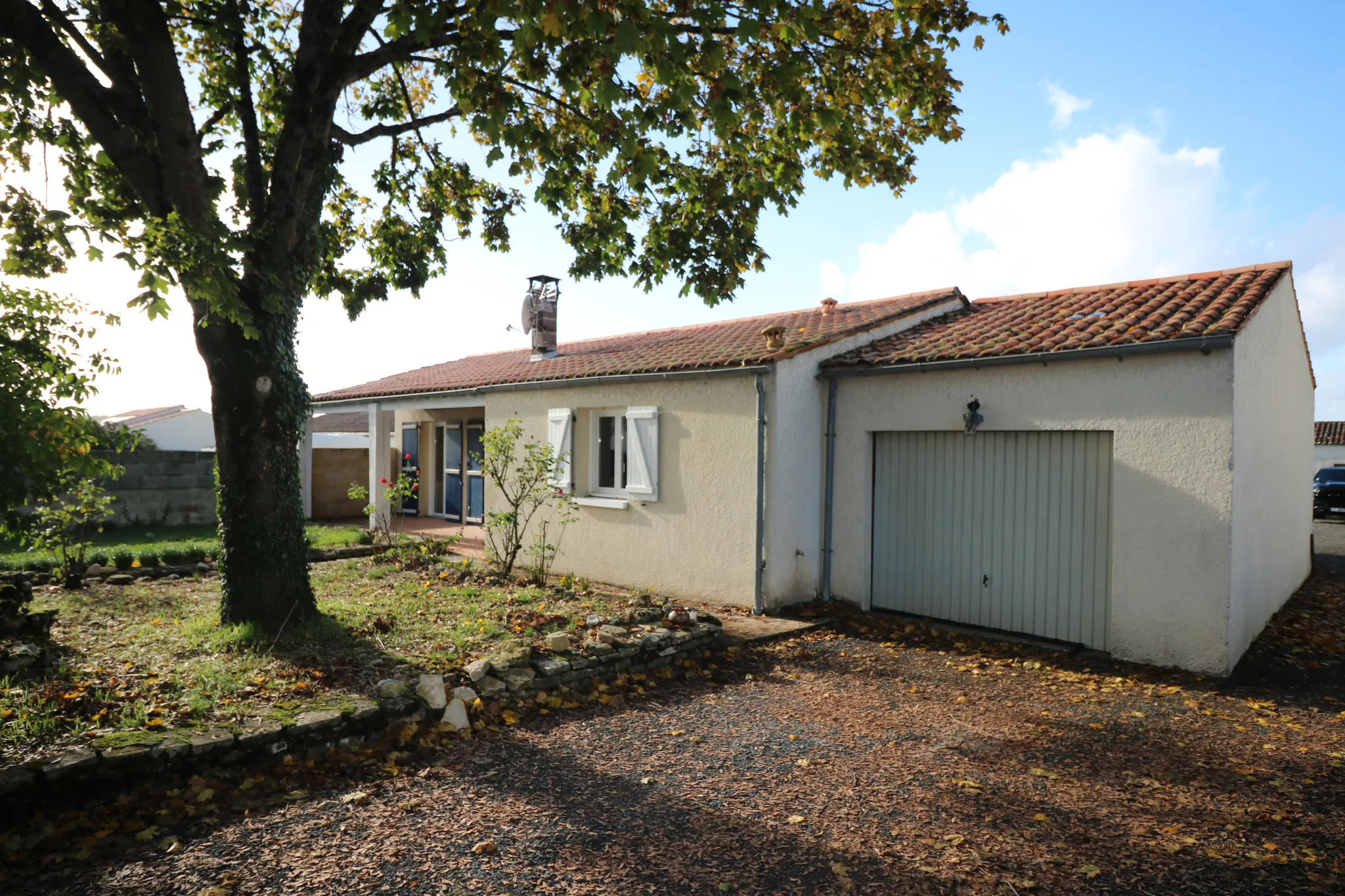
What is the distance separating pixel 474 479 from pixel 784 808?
13.2 m

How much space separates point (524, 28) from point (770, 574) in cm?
609

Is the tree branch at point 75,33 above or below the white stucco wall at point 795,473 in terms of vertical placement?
above

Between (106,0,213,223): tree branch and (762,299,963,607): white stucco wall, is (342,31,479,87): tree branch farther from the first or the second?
(762,299,963,607): white stucco wall

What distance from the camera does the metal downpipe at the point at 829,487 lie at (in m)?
9.51

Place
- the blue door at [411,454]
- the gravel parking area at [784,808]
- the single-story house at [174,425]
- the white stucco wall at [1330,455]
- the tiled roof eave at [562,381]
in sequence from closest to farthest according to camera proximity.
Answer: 1. the gravel parking area at [784,808]
2. the tiled roof eave at [562,381]
3. the blue door at [411,454]
4. the single-story house at [174,425]
5. the white stucco wall at [1330,455]

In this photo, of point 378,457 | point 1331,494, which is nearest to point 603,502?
point 378,457

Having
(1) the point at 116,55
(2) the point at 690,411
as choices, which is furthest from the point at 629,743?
(1) the point at 116,55

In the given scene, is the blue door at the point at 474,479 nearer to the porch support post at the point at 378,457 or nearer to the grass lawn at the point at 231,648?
the porch support post at the point at 378,457

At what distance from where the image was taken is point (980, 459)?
27.6 ft

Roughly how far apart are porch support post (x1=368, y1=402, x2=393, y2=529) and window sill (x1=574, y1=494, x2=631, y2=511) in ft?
19.1

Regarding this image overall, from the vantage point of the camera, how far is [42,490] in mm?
4828

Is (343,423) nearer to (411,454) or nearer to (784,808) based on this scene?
(411,454)

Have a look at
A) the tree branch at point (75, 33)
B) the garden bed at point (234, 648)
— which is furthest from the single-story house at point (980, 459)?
the tree branch at point (75, 33)

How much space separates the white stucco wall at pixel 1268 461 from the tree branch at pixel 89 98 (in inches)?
358
